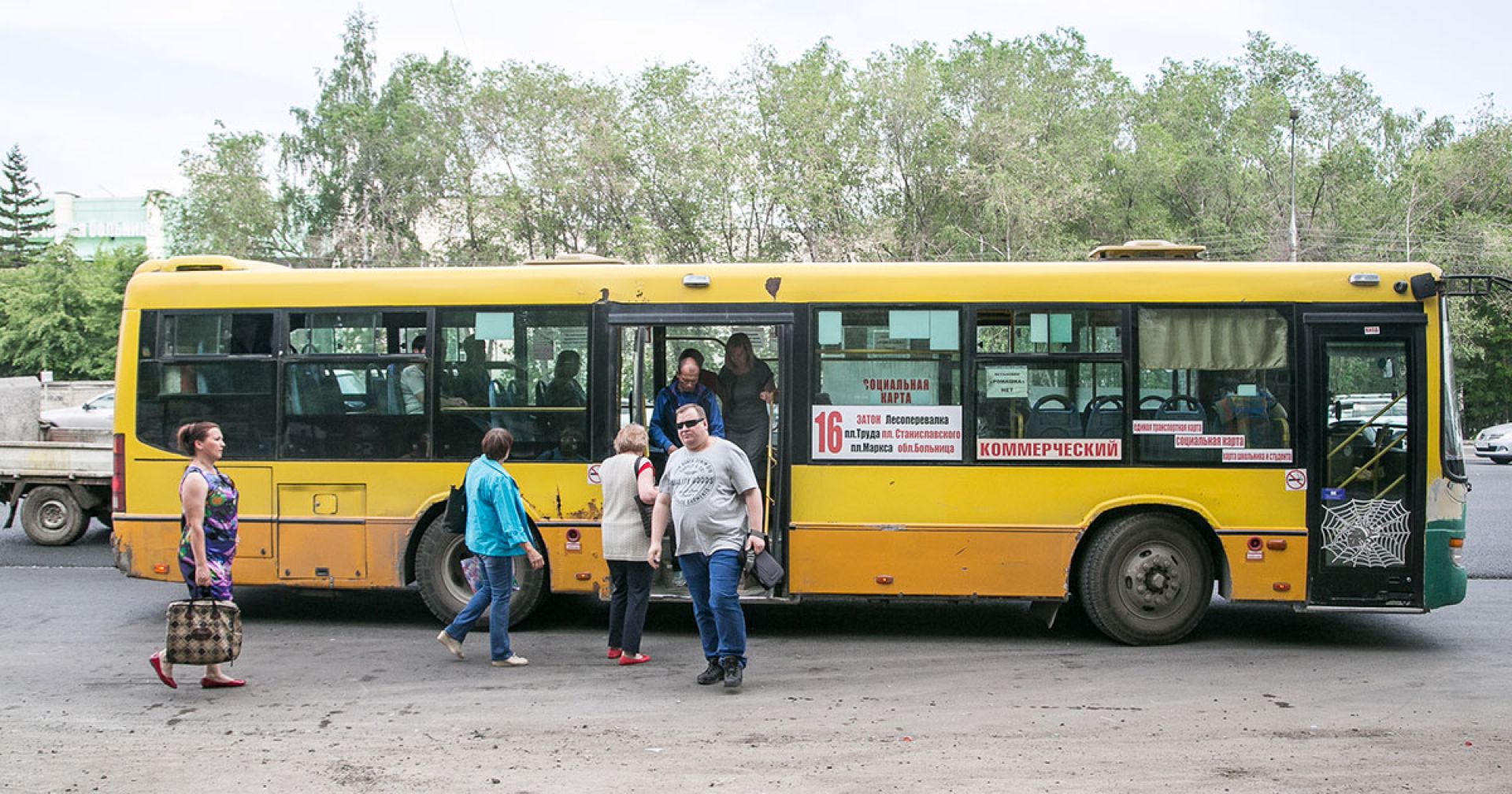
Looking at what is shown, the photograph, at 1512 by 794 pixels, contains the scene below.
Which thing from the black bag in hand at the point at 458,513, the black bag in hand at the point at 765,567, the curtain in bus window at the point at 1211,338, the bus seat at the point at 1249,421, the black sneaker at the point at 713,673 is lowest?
the black sneaker at the point at 713,673

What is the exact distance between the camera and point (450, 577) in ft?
31.7

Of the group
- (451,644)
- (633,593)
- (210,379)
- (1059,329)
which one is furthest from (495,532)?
(1059,329)

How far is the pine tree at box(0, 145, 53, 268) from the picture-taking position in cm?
9012

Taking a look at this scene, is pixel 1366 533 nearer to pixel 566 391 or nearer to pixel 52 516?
pixel 566 391

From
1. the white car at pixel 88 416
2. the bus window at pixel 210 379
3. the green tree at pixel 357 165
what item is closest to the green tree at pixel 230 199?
the green tree at pixel 357 165

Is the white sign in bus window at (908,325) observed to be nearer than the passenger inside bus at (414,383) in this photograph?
Yes

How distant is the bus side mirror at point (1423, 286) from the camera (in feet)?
29.5

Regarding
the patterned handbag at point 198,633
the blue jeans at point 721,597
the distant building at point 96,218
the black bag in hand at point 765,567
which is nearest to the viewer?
the patterned handbag at point 198,633

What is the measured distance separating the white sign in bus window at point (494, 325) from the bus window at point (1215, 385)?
14.7 ft

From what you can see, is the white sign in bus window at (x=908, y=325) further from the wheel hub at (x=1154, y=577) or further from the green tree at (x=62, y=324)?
the green tree at (x=62, y=324)

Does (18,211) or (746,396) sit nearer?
(746,396)

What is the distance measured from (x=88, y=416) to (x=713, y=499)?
2622 centimetres

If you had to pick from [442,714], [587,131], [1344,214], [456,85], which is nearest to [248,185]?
[456,85]

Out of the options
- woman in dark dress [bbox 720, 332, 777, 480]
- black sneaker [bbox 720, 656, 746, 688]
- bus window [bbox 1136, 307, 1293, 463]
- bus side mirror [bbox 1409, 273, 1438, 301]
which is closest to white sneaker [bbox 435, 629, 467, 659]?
black sneaker [bbox 720, 656, 746, 688]
